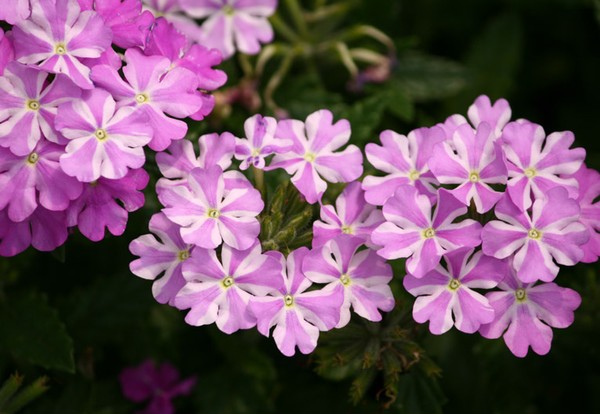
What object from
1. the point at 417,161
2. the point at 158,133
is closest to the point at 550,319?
the point at 417,161

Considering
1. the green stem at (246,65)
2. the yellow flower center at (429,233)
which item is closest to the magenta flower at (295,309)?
the yellow flower center at (429,233)

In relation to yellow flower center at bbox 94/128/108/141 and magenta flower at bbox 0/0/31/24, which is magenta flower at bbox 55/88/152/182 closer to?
yellow flower center at bbox 94/128/108/141

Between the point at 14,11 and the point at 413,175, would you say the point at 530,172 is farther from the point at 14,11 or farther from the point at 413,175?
the point at 14,11

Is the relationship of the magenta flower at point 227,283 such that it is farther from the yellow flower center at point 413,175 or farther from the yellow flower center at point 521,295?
the yellow flower center at point 521,295

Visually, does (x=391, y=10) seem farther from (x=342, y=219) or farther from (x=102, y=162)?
(x=102, y=162)

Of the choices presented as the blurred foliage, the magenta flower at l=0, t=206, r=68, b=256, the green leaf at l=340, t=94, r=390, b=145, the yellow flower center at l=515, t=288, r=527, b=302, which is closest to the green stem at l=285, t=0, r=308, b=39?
the blurred foliage

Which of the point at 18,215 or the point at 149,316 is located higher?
the point at 18,215

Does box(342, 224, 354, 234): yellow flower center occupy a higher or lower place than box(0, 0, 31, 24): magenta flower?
lower
